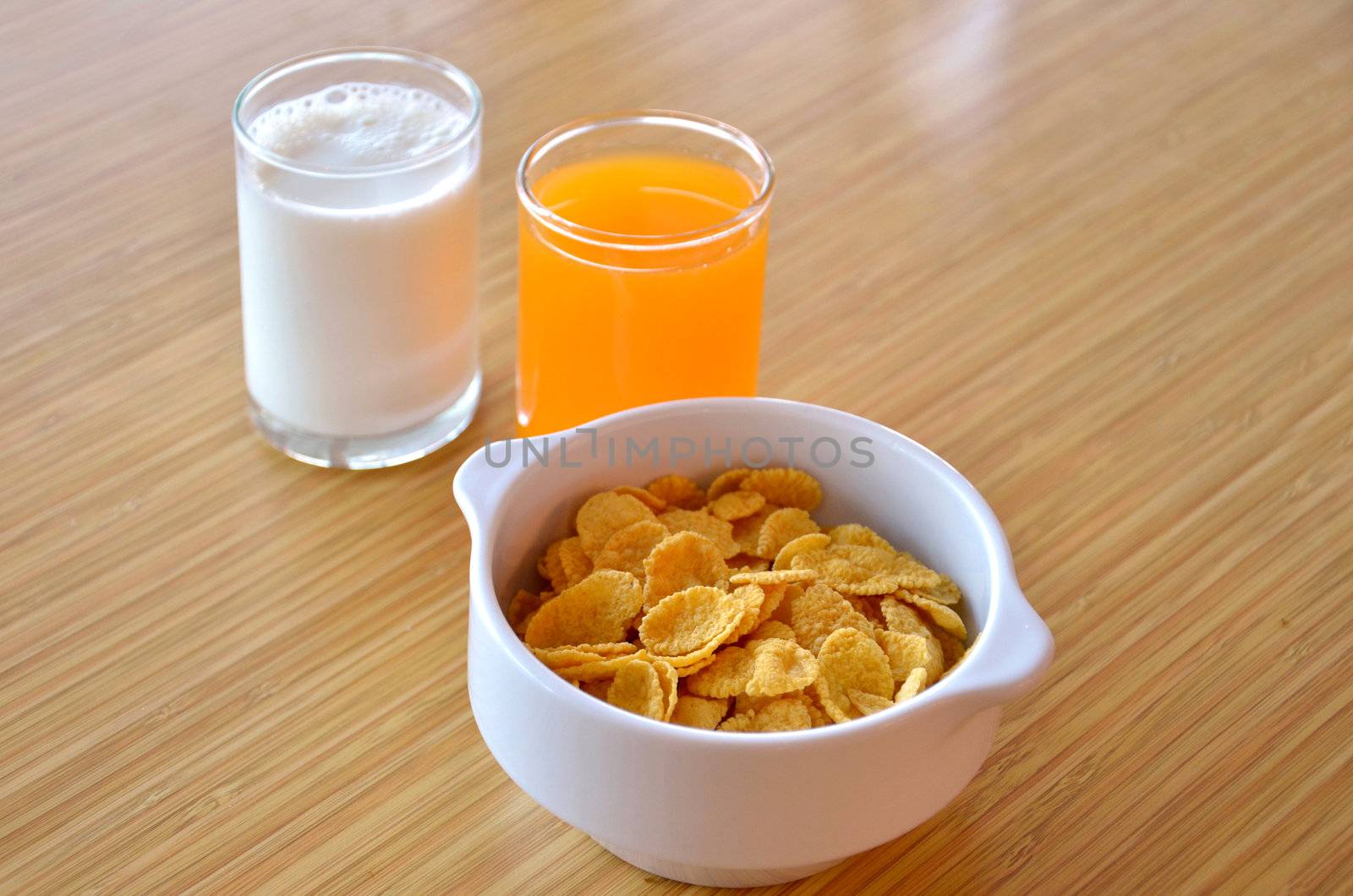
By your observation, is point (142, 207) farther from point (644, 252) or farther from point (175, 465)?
point (644, 252)

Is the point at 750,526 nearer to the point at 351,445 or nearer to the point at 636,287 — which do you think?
the point at 636,287

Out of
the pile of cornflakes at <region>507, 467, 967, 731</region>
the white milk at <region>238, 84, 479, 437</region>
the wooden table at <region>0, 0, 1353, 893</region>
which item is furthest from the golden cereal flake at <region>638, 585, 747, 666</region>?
the white milk at <region>238, 84, 479, 437</region>

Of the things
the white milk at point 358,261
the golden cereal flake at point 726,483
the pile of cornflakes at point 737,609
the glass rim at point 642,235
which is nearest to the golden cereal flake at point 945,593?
the pile of cornflakes at point 737,609

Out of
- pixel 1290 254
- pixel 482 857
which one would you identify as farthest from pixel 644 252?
pixel 1290 254

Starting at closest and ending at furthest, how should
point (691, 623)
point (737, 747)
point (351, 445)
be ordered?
point (737, 747), point (691, 623), point (351, 445)

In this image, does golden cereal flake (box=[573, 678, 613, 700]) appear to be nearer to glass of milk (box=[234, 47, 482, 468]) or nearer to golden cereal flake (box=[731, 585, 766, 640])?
golden cereal flake (box=[731, 585, 766, 640])

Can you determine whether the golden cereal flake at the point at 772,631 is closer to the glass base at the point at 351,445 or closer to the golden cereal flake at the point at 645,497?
the golden cereal flake at the point at 645,497

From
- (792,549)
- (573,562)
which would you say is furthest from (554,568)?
(792,549)
